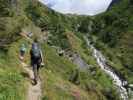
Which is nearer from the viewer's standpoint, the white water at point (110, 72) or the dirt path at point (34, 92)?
the dirt path at point (34, 92)

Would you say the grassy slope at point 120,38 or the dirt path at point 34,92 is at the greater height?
the dirt path at point 34,92

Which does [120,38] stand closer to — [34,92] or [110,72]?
[110,72]

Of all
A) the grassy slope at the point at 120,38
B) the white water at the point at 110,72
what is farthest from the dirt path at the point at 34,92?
the grassy slope at the point at 120,38

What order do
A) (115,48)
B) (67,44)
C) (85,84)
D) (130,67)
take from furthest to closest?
(115,48) → (130,67) → (67,44) → (85,84)

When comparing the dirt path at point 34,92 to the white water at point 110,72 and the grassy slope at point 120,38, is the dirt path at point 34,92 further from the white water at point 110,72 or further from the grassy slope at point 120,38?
the grassy slope at point 120,38

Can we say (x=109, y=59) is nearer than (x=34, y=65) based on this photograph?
No

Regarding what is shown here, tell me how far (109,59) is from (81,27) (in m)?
83.4

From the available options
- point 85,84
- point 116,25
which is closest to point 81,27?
point 116,25

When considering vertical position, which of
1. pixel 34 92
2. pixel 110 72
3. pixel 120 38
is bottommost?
pixel 120 38

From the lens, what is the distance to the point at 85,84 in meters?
41.7

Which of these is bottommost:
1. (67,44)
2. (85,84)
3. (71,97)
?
(67,44)

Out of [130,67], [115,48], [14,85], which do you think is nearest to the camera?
[14,85]

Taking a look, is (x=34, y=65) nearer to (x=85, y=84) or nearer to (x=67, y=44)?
(x=85, y=84)

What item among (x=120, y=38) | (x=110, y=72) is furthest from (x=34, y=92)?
(x=120, y=38)
